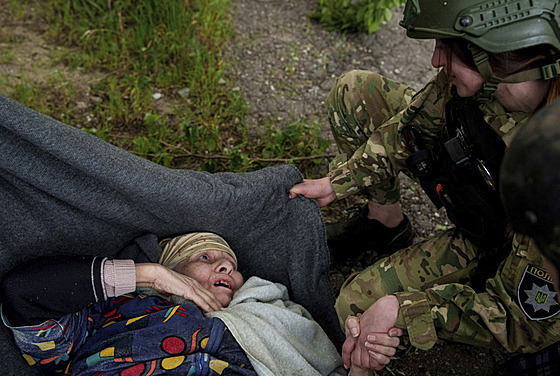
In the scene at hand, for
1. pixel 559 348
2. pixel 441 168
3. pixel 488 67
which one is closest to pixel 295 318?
pixel 441 168

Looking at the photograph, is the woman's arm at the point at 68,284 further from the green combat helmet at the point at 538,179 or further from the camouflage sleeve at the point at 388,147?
the green combat helmet at the point at 538,179

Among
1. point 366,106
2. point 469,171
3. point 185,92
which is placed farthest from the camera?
point 185,92

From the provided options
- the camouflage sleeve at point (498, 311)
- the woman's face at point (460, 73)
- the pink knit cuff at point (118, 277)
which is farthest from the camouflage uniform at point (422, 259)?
the pink knit cuff at point (118, 277)

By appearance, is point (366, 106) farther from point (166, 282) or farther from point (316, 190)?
point (166, 282)

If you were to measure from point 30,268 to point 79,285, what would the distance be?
0.64ft

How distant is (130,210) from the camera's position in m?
2.42

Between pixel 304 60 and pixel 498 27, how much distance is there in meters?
2.57

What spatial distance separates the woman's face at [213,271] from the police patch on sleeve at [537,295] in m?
1.17

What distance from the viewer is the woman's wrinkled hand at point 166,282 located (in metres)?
2.32

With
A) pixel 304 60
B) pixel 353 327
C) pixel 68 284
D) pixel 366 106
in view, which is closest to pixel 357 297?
pixel 353 327

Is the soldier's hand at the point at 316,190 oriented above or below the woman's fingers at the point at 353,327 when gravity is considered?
above

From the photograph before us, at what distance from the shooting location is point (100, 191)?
7.59ft

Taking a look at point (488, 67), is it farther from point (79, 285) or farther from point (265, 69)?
point (265, 69)

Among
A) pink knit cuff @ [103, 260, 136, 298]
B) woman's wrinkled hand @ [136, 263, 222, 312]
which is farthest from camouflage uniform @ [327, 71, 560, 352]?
pink knit cuff @ [103, 260, 136, 298]
